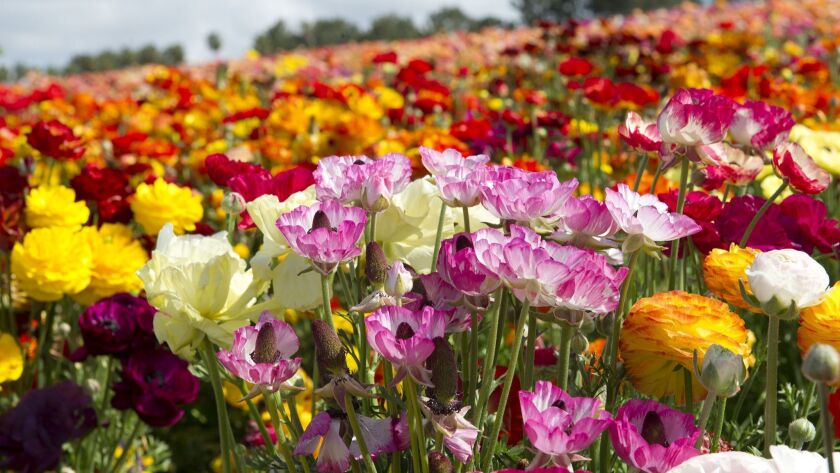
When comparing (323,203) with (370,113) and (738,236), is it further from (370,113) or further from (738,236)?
(370,113)

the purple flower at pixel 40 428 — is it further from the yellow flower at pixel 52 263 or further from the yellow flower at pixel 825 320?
the yellow flower at pixel 825 320

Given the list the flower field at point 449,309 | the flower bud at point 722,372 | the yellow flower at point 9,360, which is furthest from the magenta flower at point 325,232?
the yellow flower at point 9,360

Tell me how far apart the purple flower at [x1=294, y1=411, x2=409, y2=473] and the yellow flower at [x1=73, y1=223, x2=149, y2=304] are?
0.96 meters

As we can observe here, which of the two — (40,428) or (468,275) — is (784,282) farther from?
(40,428)

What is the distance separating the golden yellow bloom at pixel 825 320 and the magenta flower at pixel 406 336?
0.41 meters

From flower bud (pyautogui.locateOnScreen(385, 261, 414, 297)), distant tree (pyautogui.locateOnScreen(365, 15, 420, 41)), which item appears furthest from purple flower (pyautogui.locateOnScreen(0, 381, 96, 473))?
distant tree (pyautogui.locateOnScreen(365, 15, 420, 41))

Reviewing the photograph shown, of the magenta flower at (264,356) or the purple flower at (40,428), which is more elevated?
the magenta flower at (264,356)

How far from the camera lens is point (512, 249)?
0.73m

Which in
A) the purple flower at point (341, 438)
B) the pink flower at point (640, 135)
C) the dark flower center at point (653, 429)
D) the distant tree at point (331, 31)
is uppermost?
the pink flower at point (640, 135)

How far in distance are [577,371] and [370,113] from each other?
7.39 ft

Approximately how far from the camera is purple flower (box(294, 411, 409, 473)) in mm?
824

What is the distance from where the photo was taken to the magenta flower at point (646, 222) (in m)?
0.89

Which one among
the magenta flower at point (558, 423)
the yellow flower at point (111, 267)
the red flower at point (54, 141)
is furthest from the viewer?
the red flower at point (54, 141)

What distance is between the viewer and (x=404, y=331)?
0.75 meters
